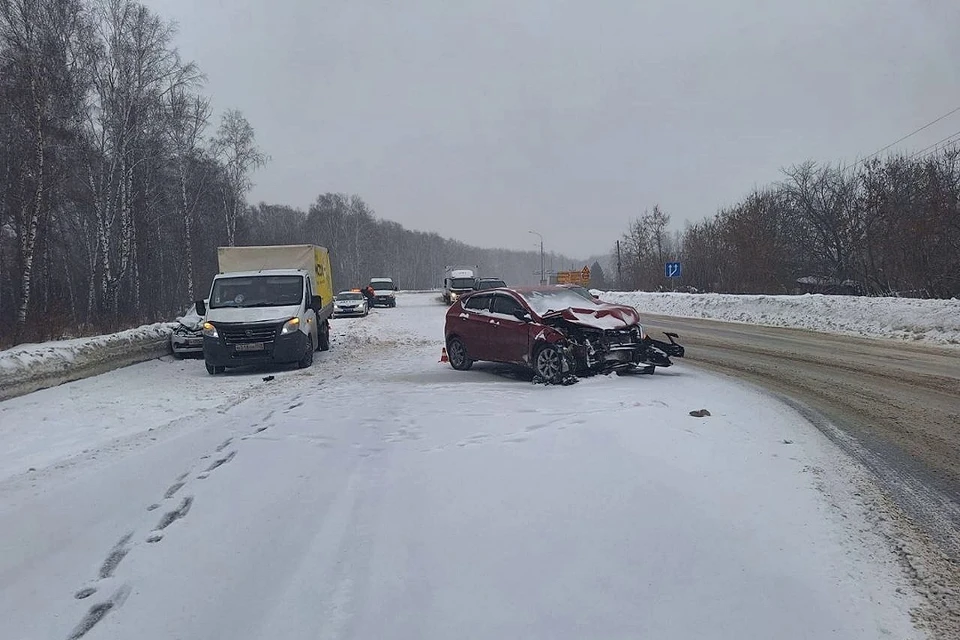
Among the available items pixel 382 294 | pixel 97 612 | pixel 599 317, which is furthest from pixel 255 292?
pixel 382 294

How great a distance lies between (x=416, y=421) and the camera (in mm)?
7375

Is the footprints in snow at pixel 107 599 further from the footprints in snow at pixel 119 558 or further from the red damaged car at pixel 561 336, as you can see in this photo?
the red damaged car at pixel 561 336

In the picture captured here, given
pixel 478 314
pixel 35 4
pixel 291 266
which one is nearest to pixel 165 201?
pixel 35 4

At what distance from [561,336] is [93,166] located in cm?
2534

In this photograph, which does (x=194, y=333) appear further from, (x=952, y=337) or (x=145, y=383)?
(x=952, y=337)

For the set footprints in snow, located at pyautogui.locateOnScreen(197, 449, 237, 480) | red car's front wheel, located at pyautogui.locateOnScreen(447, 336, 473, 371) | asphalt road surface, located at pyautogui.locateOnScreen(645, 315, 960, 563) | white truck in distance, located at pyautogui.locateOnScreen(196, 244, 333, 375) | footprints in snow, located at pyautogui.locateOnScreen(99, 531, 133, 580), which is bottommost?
→ asphalt road surface, located at pyautogui.locateOnScreen(645, 315, 960, 563)

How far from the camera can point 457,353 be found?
12648mm

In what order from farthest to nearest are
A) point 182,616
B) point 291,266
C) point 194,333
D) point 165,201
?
1. point 165,201
2. point 291,266
3. point 194,333
4. point 182,616

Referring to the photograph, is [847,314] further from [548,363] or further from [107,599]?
[107,599]

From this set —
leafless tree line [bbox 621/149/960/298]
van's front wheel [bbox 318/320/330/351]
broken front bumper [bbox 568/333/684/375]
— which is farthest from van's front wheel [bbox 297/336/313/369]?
leafless tree line [bbox 621/149/960/298]

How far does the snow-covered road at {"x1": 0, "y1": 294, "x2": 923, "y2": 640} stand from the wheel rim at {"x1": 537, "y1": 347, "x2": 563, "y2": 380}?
2.02 metres

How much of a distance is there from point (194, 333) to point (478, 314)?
8.55m

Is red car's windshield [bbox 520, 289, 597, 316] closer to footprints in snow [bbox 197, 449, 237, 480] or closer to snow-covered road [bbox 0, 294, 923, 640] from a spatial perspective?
snow-covered road [bbox 0, 294, 923, 640]

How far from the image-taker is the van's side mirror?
10.7 metres
